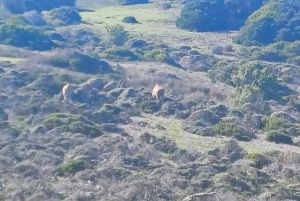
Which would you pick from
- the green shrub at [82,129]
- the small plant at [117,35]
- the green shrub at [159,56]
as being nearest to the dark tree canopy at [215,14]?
the small plant at [117,35]

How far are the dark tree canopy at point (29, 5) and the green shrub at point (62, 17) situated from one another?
1931 mm

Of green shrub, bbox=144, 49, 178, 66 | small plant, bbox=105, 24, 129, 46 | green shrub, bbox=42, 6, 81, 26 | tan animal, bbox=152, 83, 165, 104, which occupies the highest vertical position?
tan animal, bbox=152, 83, 165, 104

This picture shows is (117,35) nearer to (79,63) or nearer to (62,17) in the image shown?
(62,17)

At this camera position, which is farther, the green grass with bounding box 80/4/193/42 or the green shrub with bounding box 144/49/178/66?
the green grass with bounding box 80/4/193/42

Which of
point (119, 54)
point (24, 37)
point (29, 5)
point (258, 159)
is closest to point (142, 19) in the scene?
point (29, 5)

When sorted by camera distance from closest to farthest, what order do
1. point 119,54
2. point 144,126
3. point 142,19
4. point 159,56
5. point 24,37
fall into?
point 144,126 < point 159,56 < point 119,54 < point 24,37 < point 142,19

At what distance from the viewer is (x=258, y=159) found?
78.4ft

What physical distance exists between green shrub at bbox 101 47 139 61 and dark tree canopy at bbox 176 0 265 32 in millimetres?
14824

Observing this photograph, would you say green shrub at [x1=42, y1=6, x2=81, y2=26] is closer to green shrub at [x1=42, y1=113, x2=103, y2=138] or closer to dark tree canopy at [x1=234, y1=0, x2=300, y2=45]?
dark tree canopy at [x1=234, y1=0, x2=300, y2=45]

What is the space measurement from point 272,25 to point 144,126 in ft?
106

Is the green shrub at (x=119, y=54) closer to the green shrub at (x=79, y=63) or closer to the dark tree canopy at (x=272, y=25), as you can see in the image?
the green shrub at (x=79, y=63)

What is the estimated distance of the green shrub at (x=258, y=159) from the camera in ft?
77.2

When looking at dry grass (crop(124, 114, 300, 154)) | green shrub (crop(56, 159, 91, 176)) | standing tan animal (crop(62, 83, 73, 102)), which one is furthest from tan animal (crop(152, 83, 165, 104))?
green shrub (crop(56, 159, 91, 176))

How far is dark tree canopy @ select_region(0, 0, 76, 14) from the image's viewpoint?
63.4 m
